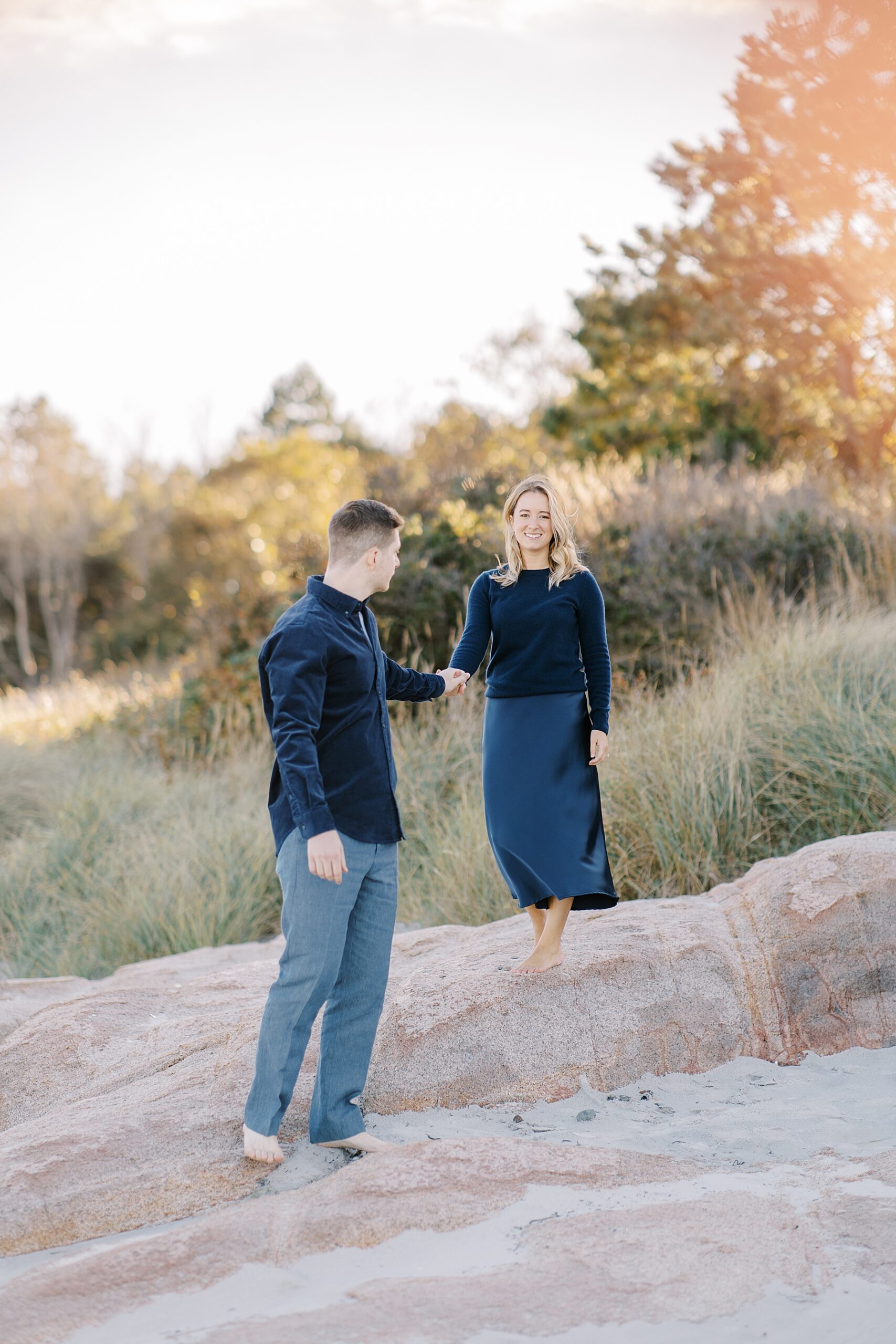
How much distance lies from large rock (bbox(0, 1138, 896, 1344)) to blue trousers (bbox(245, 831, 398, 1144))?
22 centimetres

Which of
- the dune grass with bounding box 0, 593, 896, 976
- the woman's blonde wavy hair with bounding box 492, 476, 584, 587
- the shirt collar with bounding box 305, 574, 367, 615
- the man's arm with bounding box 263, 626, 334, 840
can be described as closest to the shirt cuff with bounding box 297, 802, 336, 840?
the man's arm with bounding box 263, 626, 334, 840

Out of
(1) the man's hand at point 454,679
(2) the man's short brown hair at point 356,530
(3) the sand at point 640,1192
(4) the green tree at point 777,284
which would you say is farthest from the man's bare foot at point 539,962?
(4) the green tree at point 777,284

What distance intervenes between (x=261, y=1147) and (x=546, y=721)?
5.18 ft

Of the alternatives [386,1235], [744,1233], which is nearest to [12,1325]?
[386,1235]

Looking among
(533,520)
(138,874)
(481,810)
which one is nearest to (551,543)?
(533,520)

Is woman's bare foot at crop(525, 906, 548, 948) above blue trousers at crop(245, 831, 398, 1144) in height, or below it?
below

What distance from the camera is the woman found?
366cm

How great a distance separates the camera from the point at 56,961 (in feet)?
19.4

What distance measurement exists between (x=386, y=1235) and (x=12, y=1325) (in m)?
0.78

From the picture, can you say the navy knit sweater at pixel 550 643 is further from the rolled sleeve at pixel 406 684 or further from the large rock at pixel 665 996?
the large rock at pixel 665 996

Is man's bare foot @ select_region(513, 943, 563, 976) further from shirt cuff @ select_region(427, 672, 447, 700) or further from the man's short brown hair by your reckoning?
the man's short brown hair

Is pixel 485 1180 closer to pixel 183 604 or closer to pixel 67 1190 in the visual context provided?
pixel 67 1190

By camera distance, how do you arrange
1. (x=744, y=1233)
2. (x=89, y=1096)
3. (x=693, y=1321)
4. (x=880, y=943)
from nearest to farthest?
(x=693, y=1321), (x=744, y=1233), (x=89, y=1096), (x=880, y=943)

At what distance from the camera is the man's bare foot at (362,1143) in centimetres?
288
